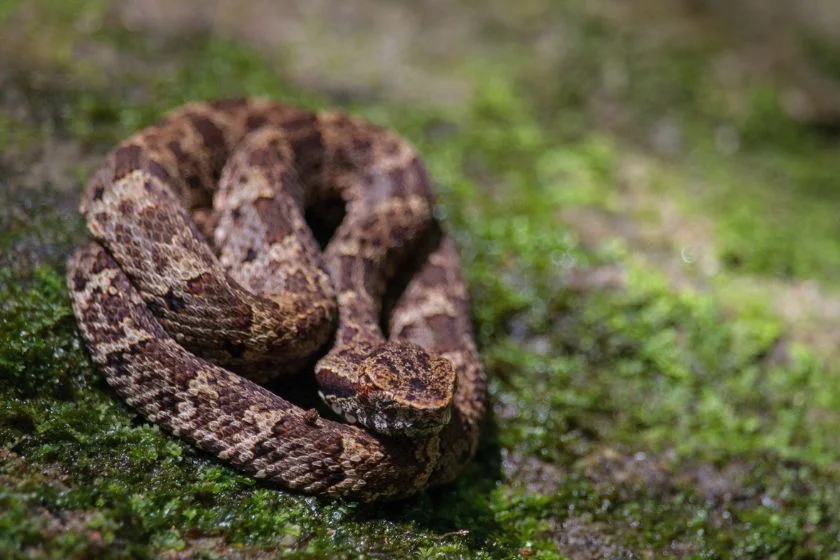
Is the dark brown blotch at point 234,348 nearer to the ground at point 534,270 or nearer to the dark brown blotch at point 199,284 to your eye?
the dark brown blotch at point 199,284

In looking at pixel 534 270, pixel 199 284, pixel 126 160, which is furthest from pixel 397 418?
pixel 534 270

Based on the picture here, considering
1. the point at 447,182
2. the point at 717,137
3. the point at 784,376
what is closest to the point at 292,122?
the point at 447,182

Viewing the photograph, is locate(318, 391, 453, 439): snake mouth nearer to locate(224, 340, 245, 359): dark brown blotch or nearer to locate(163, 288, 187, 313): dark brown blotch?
locate(224, 340, 245, 359): dark brown blotch

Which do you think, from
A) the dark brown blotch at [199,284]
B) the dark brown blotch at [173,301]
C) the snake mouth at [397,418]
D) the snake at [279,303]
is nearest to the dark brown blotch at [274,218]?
the snake at [279,303]

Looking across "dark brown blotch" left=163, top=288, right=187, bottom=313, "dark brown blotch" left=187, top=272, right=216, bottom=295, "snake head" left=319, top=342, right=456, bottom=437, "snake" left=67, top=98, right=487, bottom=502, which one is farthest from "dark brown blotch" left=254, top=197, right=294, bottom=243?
"snake head" left=319, top=342, right=456, bottom=437

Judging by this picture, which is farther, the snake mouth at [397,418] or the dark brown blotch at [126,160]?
the dark brown blotch at [126,160]

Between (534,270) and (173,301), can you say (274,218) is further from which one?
(534,270)

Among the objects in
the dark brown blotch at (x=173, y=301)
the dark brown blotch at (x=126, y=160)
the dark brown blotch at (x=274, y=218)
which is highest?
the dark brown blotch at (x=126, y=160)

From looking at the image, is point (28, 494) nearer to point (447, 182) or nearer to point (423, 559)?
point (423, 559)
